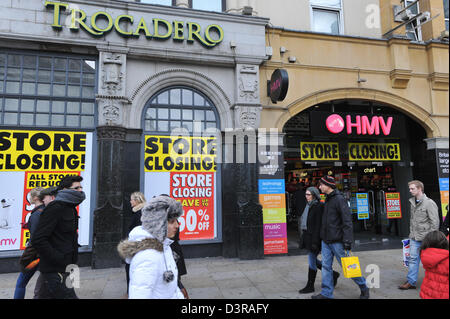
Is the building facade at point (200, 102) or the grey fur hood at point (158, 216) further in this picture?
the building facade at point (200, 102)

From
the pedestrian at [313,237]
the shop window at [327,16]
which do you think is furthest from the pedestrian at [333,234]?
the shop window at [327,16]

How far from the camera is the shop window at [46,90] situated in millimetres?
6906

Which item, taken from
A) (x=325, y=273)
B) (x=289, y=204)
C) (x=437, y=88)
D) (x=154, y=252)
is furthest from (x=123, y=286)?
(x=437, y=88)

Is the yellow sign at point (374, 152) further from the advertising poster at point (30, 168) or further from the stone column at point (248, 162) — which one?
the advertising poster at point (30, 168)

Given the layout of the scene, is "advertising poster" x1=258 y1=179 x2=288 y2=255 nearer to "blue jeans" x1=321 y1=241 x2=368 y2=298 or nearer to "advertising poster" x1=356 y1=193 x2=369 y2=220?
"blue jeans" x1=321 y1=241 x2=368 y2=298

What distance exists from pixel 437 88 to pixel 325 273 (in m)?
8.42

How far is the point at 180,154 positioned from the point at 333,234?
4.51m

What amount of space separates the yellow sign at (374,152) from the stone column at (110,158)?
7350 mm

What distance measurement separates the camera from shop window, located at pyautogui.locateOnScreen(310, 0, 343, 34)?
9.38m

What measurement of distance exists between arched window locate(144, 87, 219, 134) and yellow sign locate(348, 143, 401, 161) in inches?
196

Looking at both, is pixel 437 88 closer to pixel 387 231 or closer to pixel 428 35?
pixel 428 35

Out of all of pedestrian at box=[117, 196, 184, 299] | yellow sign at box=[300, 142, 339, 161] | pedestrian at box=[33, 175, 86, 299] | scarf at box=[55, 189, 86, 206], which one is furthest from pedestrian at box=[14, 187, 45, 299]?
yellow sign at box=[300, 142, 339, 161]

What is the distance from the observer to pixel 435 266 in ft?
9.36
